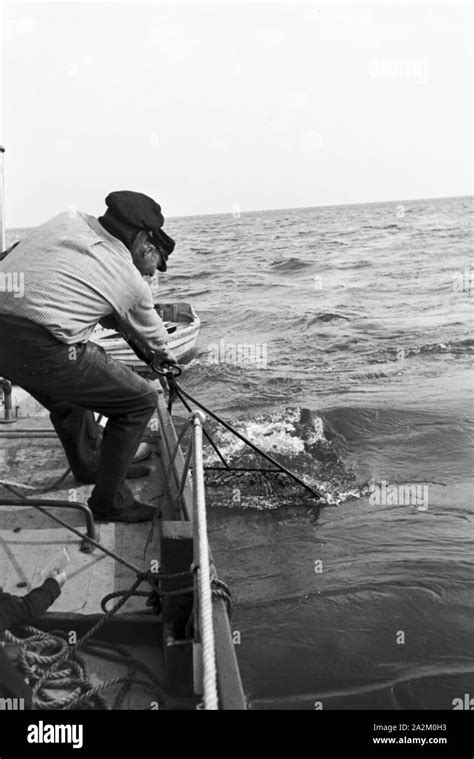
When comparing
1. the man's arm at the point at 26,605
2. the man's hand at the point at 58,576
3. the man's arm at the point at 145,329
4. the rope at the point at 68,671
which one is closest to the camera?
the rope at the point at 68,671

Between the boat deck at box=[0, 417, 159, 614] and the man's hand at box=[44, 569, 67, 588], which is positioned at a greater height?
the man's hand at box=[44, 569, 67, 588]

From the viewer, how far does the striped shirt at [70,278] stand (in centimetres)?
371

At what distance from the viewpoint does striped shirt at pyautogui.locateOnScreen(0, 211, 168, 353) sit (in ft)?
12.2

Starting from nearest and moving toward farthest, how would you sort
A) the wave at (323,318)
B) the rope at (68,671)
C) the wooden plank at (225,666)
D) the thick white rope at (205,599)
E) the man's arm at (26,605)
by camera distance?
the thick white rope at (205,599)
the wooden plank at (225,666)
the rope at (68,671)
the man's arm at (26,605)
the wave at (323,318)

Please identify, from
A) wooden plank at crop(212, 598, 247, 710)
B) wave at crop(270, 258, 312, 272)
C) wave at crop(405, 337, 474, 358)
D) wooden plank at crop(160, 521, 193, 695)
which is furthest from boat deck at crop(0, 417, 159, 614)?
wave at crop(270, 258, 312, 272)

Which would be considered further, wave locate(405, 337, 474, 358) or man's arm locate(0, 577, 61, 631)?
wave locate(405, 337, 474, 358)

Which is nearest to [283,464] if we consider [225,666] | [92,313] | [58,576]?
[92,313]

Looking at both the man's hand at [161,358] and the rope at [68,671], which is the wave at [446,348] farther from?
the rope at [68,671]

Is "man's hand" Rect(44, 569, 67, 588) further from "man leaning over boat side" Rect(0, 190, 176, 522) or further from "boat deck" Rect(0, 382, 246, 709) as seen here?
"man leaning over boat side" Rect(0, 190, 176, 522)

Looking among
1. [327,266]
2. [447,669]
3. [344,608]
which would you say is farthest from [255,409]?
[327,266]

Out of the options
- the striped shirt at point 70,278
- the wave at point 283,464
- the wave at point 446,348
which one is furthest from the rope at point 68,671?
Result: the wave at point 446,348

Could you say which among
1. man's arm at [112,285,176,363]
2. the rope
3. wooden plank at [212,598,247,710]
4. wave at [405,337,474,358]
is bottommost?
wave at [405,337,474,358]

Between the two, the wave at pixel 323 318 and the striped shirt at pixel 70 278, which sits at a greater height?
the striped shirt at pixel 70 278

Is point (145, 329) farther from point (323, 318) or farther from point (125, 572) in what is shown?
point (323, 318)
